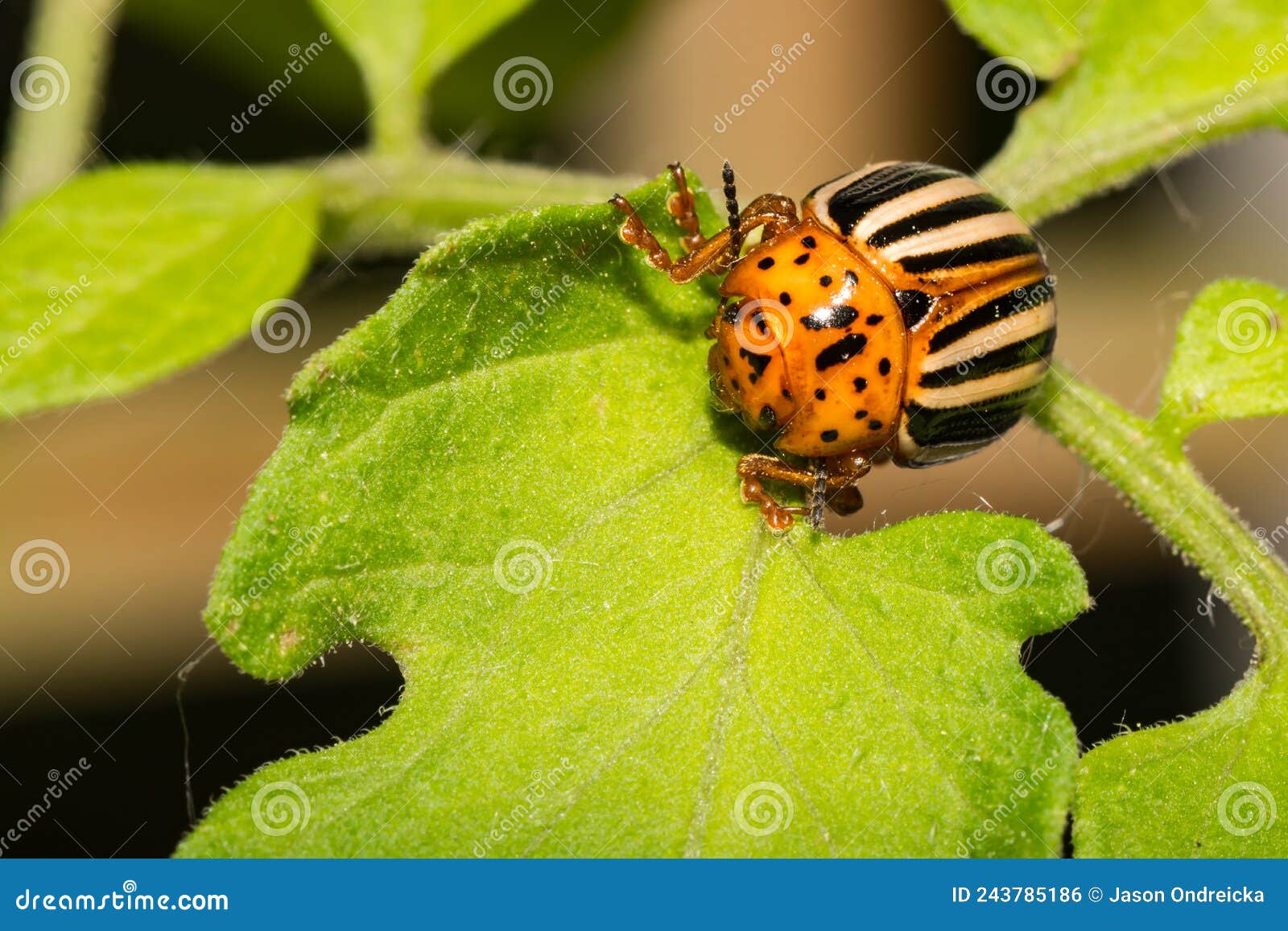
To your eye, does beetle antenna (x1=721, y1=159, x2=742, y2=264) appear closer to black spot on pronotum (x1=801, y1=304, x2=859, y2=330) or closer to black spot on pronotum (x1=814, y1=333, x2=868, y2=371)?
black spot on pronotum (x1=801, y1=304, x2=859, y2=330)

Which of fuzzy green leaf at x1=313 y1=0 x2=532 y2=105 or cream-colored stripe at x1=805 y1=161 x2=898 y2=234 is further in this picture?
fuzzy green leaf at x1=313 y1=0 x2=532 y2=105

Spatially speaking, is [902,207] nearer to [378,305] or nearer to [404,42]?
[404,42]

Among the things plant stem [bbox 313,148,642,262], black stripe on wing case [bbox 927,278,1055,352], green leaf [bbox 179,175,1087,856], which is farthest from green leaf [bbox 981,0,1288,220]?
green leaf [bbox 179,175,1087,856]

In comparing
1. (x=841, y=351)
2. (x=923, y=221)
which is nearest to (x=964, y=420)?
(x=841, y=351)

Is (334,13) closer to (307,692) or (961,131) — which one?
(307,692)

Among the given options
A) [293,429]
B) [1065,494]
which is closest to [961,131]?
[1065,494]

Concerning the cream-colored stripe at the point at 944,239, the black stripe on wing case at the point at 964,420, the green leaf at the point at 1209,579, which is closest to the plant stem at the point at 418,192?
the cream-colored stripe at the point at 944,239
